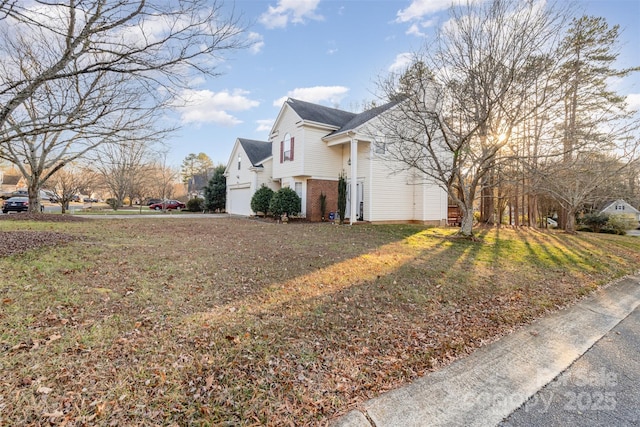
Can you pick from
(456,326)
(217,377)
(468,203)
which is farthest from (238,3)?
(468,203)

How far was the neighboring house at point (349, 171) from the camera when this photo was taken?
50.5ft

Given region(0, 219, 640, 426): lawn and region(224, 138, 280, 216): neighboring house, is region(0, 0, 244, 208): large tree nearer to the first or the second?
region(0, 219, 640, 426): lawn

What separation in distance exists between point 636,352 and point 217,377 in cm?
493

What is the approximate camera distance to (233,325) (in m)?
3.52

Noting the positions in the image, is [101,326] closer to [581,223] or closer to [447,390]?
[447,390]

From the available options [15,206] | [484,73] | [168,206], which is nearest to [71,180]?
[15,206]

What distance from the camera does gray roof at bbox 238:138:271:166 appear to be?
2159 cm

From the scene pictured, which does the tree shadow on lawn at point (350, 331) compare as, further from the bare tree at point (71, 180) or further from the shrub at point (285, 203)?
the bare tree at point (71, 180)

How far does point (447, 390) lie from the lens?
2750 millimetres

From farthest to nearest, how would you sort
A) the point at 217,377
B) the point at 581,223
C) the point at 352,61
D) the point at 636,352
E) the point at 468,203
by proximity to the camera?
the point at 581,223, the point at 352,61, the point at 468,203, the point at 636,352, the point at 217,377

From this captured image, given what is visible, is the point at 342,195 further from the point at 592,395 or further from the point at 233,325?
the point at 592,395

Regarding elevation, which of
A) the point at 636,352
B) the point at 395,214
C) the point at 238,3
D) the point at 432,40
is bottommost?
the point at 636,352

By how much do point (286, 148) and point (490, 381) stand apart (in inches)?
645

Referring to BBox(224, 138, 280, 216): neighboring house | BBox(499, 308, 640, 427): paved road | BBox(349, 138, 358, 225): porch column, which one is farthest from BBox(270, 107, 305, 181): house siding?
BBox(499, 308, 640, 427): paved road
